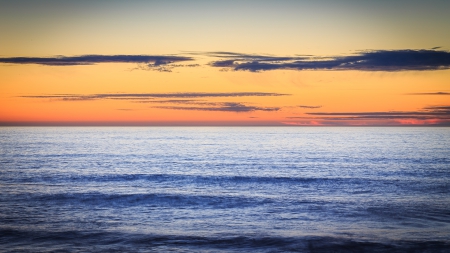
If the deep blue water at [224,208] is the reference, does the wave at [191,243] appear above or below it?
above

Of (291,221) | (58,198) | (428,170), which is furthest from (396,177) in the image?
(58,198)

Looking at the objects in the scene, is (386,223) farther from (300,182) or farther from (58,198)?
(58,198)

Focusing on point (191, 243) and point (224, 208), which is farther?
point (224, 208)

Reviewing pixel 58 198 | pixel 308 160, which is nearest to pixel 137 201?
pixel 58 198

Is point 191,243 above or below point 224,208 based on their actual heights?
above

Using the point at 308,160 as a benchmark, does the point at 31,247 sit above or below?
above

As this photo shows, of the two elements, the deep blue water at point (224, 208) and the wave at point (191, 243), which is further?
the deep blue water at point (224, 208)

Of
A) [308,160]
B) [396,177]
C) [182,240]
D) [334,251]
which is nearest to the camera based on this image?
[334,251]

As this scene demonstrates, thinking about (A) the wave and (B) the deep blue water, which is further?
(B) the deep blue water

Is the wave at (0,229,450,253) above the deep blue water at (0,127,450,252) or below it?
above

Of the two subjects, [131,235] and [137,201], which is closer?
[131,235]

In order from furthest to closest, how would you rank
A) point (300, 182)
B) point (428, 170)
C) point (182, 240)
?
point (428, 170), point (300, 182), point (182, 240)

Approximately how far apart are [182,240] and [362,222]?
11.3m

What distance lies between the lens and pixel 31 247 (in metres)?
20.2
